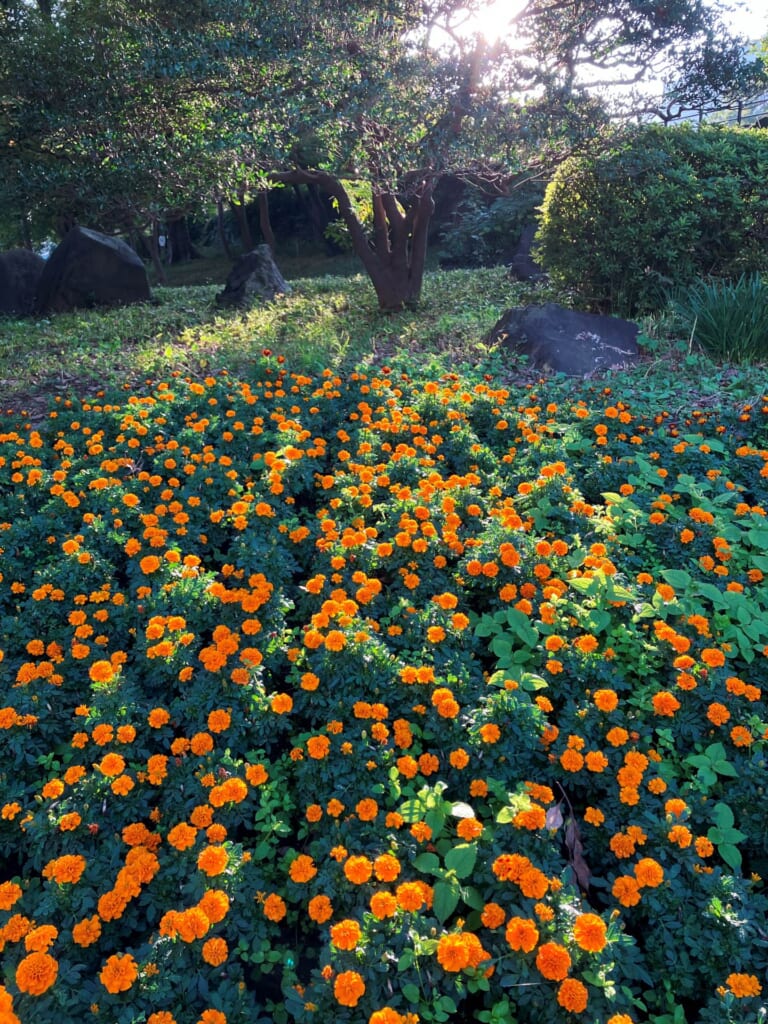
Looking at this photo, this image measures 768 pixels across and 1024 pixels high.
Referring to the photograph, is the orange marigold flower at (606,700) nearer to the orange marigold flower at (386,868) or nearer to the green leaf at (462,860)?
the green leaf at (462,860)

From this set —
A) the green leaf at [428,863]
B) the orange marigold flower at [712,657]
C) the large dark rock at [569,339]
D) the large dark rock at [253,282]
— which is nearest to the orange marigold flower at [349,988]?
the green leaf at [428,863]

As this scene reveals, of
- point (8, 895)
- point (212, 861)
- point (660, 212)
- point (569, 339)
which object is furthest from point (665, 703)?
point (660, 212)

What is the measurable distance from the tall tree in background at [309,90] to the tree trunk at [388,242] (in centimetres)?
33

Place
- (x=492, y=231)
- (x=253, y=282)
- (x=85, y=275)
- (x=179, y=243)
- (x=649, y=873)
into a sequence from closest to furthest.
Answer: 1. (x=649, y=873)
2. (x=85, y=275)
3. (x=253, y=282)
4. (x=492, y=231)
5. (x=179, y=243)

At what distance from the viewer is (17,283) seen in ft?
38.7

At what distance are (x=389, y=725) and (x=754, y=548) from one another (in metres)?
2.14

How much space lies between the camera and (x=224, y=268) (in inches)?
982

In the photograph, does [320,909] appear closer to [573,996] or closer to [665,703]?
[573,996]

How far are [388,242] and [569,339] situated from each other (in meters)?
4.62

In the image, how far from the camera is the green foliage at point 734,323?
20.2ft

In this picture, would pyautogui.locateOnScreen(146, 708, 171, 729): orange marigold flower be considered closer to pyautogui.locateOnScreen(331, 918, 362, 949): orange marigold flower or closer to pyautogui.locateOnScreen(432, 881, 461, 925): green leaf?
pyautogui.locateOnScreen(331, 918, 362, 949): orange marigold flower

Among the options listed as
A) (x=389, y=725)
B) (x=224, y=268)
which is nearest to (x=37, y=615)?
(x=389, y=725)

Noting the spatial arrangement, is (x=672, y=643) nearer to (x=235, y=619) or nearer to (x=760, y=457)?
(x=235, y=619)

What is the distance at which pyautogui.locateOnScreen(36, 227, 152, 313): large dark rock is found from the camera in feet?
36.8
